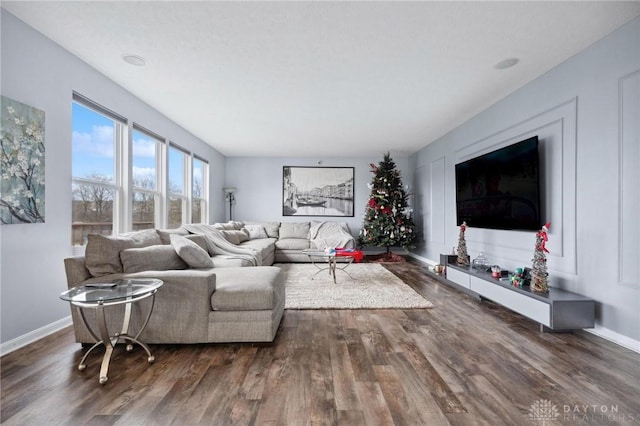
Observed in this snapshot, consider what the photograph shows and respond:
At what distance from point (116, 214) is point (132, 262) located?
1555 mm

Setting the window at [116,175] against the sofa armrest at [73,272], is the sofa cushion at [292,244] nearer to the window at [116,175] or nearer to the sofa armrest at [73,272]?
the window at [116,175]

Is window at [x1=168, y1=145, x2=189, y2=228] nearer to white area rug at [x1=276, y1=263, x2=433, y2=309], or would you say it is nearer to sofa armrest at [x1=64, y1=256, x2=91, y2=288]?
white area rug at [x1=276, y1=263, x2=433, y2=309]

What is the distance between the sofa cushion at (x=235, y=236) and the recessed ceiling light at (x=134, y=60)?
9.40 ft

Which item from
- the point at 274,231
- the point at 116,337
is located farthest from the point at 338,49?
the point at 274,231

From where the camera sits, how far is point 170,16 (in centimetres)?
224

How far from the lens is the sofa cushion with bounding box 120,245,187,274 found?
2.47 m

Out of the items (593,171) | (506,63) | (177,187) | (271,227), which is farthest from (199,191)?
(593,171)

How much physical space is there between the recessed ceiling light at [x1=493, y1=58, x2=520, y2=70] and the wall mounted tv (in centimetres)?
76

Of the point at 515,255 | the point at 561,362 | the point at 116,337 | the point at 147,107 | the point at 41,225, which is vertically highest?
the point at 147,107

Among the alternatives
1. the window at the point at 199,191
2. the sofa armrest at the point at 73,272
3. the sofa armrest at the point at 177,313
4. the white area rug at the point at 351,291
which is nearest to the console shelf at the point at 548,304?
the white area rug at the point at 351,291

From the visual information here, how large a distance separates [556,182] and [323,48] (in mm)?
2566

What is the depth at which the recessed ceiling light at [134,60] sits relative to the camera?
2822mm

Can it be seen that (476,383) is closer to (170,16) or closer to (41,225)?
(170,16)

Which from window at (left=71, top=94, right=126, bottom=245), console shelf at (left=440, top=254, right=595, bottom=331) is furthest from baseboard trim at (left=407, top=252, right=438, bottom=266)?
window at (left=71, top=94, right=126, bottom=245)
